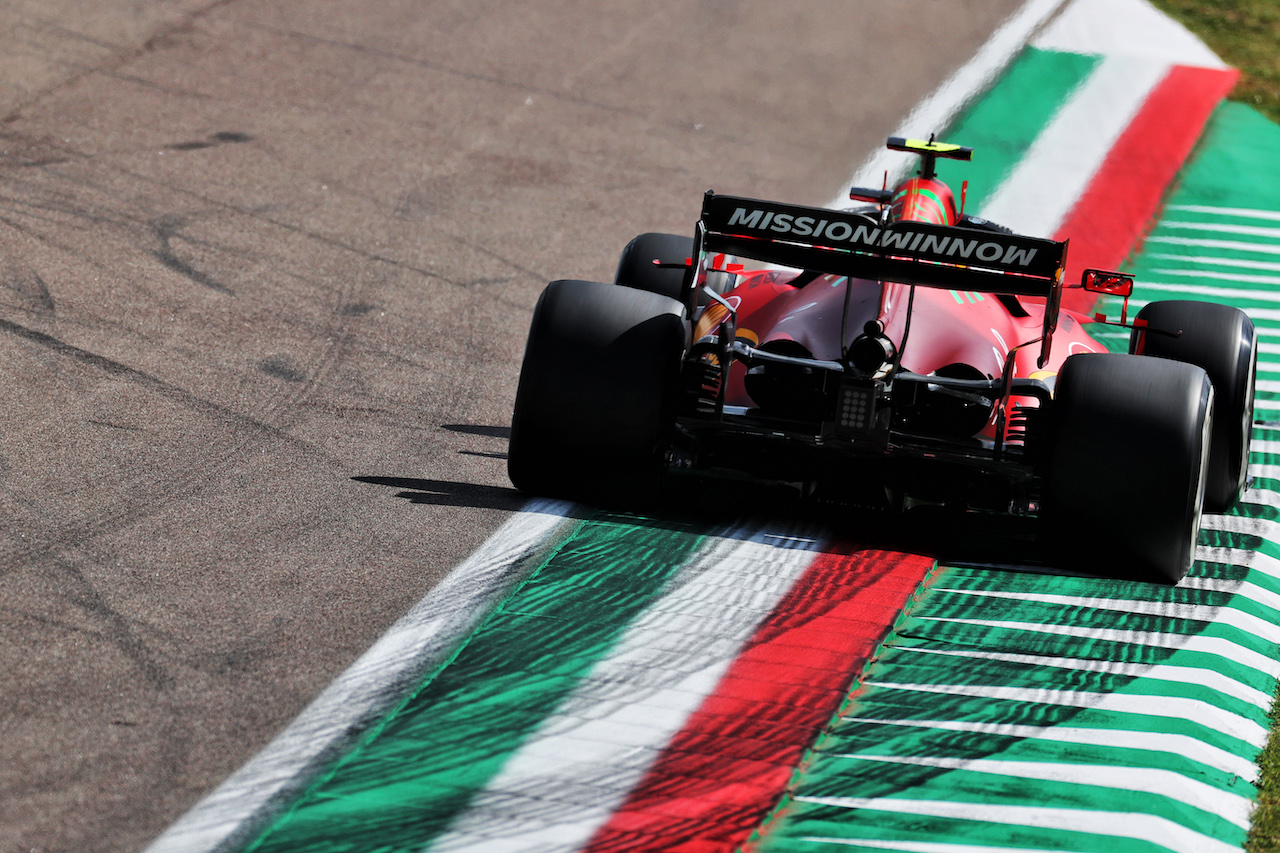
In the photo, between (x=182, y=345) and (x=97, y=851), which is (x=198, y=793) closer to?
(x=97, y=851)

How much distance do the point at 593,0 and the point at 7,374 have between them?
439 inches

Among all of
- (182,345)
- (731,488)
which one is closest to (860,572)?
(731,488)

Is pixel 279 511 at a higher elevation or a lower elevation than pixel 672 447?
lower

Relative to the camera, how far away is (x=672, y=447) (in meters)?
7.57

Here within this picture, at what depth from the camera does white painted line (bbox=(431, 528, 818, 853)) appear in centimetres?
495

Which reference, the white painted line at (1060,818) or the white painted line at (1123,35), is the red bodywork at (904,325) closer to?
the white painted line at (1060,818)

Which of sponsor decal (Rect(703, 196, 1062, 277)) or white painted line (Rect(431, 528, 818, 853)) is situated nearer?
white painted line (Rect(431, 528, 818, 853))

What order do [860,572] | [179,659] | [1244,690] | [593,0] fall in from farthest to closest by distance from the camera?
[593,0]
[860,572]
[1244,690]
[179,659]

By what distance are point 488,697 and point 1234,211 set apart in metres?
11.9

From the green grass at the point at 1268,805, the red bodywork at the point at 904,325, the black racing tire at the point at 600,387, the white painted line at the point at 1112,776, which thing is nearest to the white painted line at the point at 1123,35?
the red bodywork at the point at 904,325

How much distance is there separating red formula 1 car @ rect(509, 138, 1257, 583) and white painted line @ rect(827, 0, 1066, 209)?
6.79 m

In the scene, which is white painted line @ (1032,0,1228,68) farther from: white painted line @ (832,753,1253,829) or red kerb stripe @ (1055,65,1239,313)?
white painted line @ (832,753,1253,829)

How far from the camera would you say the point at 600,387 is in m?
7.36

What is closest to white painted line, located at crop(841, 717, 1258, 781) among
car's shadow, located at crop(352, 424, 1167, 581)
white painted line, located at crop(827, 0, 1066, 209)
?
car's shadow, located at crop(352, 424, 1167, 581)
